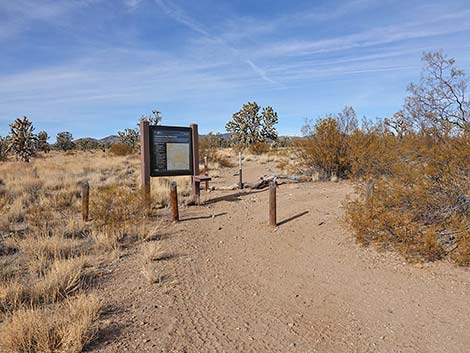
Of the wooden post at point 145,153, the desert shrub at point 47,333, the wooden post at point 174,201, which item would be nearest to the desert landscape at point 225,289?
the desert shrub at point 47,333

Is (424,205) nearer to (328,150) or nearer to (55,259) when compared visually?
(55,259)

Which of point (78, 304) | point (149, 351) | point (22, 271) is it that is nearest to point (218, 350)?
point (149, 351)

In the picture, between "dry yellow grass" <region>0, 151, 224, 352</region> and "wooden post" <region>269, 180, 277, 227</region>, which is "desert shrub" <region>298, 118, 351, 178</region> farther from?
"wooden post" <region>269, 180, 277, 227</region>

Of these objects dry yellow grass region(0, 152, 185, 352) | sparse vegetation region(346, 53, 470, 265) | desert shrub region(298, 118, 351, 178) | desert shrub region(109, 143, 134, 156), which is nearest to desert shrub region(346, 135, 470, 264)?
sparse vegetation region(346, 53, 470, 265)

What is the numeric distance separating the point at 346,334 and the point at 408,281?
1.71 metres

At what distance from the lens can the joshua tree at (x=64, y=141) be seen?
7281 cm

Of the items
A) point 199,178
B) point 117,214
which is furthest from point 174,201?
point 199,178

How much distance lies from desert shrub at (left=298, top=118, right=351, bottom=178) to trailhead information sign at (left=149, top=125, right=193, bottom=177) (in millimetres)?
5545

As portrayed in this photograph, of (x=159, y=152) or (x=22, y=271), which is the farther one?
(x=159, y=152)

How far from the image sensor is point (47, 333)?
353 centimetres

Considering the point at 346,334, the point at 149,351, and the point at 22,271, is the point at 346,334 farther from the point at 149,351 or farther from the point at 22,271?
the point at 22,271

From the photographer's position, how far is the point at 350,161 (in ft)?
46.8

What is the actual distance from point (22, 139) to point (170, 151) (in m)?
31.9

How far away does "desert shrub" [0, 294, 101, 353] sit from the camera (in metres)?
3.44
